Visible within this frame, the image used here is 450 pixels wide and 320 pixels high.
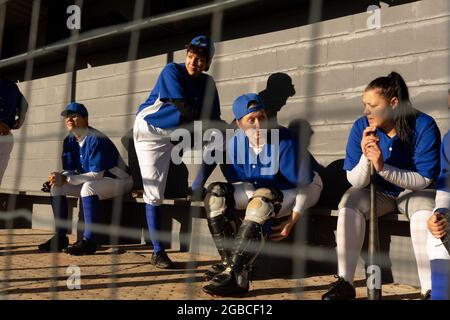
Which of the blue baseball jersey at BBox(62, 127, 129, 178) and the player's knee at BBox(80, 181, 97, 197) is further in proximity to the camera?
the blue baseball jersey at BBox(62, 127, 129, 178)

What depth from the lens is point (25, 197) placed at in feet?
15.4

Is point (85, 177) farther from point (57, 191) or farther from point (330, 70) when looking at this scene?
point (330, 70)

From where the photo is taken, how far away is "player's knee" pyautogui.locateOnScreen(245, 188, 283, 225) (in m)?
2.15

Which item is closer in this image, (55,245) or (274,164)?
(274,164)

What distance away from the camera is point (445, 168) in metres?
1.90

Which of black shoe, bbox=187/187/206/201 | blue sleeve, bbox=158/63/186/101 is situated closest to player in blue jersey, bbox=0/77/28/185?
blue sleeve, bbox=158/63/186/101

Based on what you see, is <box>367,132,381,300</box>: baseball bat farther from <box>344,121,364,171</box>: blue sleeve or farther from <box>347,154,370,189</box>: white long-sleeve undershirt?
<box>344,121,364,171</box>: blue sleeve

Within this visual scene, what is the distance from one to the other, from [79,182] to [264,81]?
1.65 m

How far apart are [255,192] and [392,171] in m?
0.68

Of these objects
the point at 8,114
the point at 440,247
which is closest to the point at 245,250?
the point at 440,247

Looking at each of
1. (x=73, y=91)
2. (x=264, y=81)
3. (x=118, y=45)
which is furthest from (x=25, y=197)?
(x=264, y=81)

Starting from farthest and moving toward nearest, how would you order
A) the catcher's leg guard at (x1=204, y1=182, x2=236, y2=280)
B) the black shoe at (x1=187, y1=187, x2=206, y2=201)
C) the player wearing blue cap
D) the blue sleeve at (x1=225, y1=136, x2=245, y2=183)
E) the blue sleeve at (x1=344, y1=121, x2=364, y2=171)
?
the black shoe at (x1=187, y1=187, x2=206, y2=201), the blue sleeve at (x1=225, y1=136, x2=245, y2=183), the catcher's leg guard at (x1=204, y1=182, x2=236, y2=280), the blue sleeve at (x1=344, y1=121, x2=364, y2=171), the player wearing blue cap

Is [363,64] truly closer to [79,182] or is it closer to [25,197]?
[79,182]

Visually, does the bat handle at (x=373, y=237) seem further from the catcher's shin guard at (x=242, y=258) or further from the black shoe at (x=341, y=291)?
the catcher's shin guard at (x=242, y=258)
